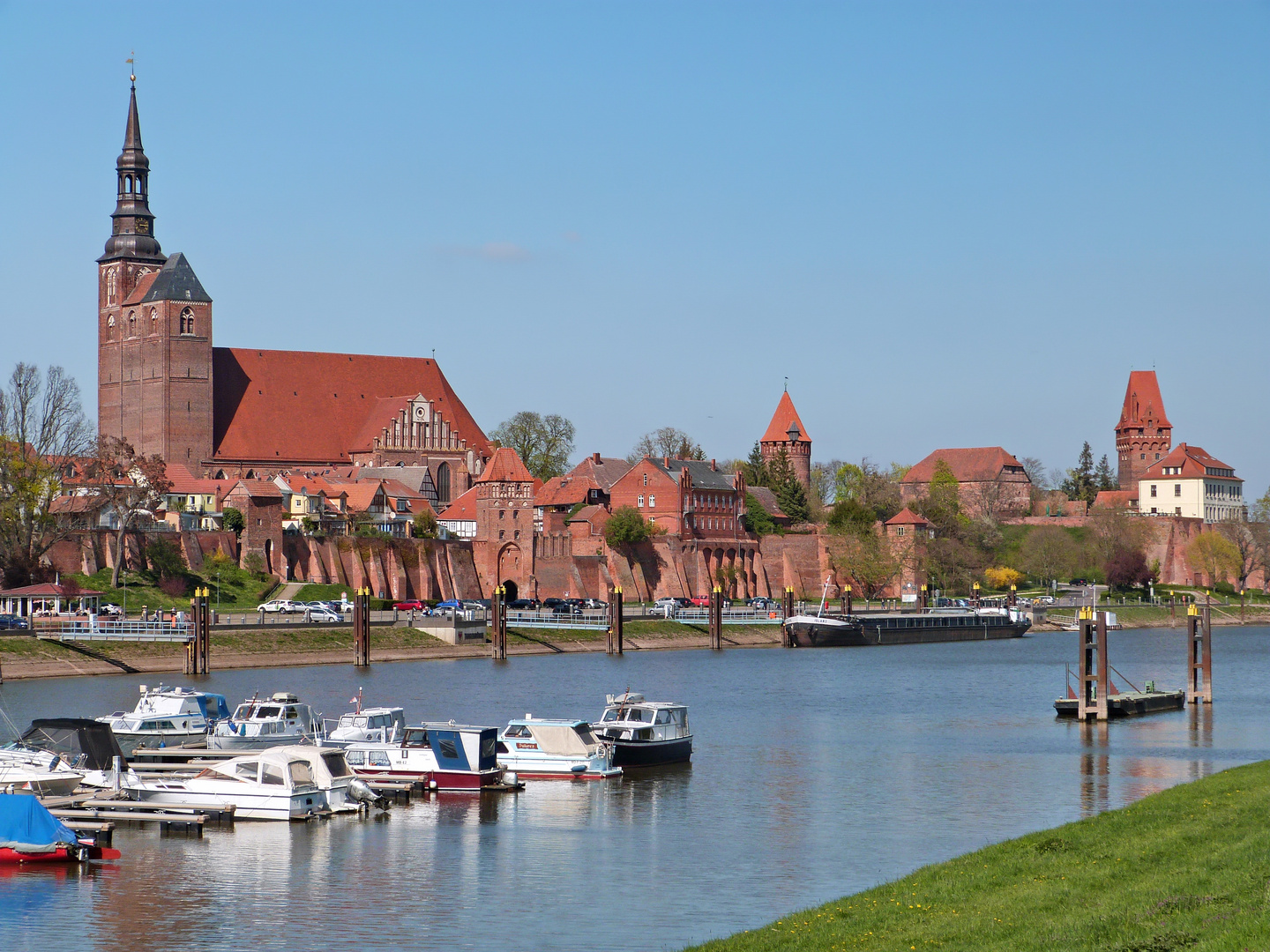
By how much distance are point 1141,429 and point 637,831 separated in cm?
13693

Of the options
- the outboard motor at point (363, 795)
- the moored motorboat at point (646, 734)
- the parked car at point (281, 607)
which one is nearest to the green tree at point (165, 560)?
the parked car at point (281, 607)

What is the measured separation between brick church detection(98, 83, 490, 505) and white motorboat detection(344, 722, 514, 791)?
79618 mm

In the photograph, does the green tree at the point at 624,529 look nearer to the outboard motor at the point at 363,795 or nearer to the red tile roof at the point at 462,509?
the red tile roof at the point at 462,509

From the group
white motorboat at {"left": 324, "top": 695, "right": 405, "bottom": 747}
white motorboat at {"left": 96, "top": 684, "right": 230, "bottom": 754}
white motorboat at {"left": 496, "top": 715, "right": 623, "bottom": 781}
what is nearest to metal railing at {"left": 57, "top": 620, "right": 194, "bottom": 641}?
white motorboat at {"left": 96, "top": 684, "right": 230, "bottom": 754}

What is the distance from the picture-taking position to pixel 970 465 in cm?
15262

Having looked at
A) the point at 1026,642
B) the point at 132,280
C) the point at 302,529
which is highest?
the point at 132,280

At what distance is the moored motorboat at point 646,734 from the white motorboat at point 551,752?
120cm

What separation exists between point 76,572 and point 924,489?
85.9m

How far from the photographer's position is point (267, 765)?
30.4 metres

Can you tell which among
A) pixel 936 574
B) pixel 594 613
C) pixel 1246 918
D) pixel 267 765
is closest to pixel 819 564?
pixel 936 574

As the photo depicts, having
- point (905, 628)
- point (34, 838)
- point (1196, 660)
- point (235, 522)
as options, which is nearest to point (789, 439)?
point (905, 628)

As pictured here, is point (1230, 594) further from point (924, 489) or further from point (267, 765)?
point (267, 765)

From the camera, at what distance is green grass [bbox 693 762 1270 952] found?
1506 centimetres

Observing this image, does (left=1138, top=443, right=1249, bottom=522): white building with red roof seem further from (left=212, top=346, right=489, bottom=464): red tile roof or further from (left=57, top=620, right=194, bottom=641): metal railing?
(left=57, top=620, right=194, bottom=641): metal railing
